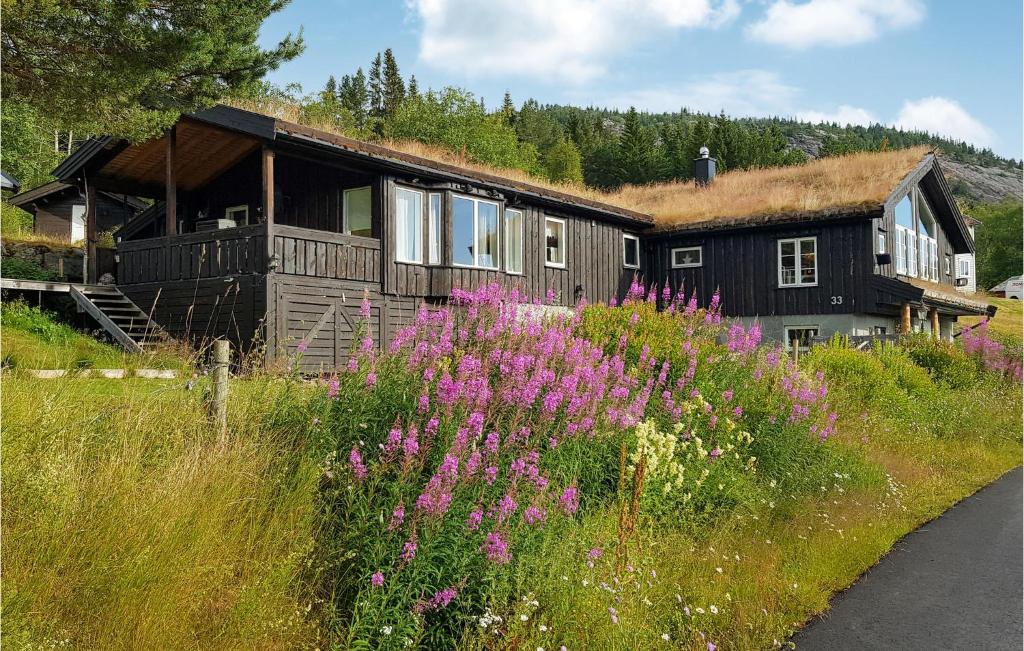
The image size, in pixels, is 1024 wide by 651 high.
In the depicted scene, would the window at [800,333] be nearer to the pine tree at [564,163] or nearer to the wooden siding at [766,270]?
the wooden siding at [766,270]

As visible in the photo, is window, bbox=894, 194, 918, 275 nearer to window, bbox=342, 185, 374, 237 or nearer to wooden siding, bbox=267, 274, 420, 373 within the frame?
window, bbox=342, 185, 374, 237

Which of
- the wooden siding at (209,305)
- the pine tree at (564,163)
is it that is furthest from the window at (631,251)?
the pine tree at (564,163)

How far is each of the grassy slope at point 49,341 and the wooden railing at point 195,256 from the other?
1.98 metres

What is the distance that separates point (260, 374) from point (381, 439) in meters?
1.63

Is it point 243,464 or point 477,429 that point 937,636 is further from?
point 243,464

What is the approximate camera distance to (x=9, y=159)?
160ft

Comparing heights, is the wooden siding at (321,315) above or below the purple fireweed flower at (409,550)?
above

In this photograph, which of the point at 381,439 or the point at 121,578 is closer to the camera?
the point at 121,578

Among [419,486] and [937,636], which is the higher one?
[419,486]

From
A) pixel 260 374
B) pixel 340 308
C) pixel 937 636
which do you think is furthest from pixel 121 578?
pixel 340 308

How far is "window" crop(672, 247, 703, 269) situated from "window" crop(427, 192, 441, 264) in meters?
10.8

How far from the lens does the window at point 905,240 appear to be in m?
26.8

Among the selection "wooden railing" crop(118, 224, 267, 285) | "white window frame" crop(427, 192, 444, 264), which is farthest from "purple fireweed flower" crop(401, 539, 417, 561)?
"white window frame" crop(427, 192, 444, 264)

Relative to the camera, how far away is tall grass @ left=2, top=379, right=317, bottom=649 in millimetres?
3426
